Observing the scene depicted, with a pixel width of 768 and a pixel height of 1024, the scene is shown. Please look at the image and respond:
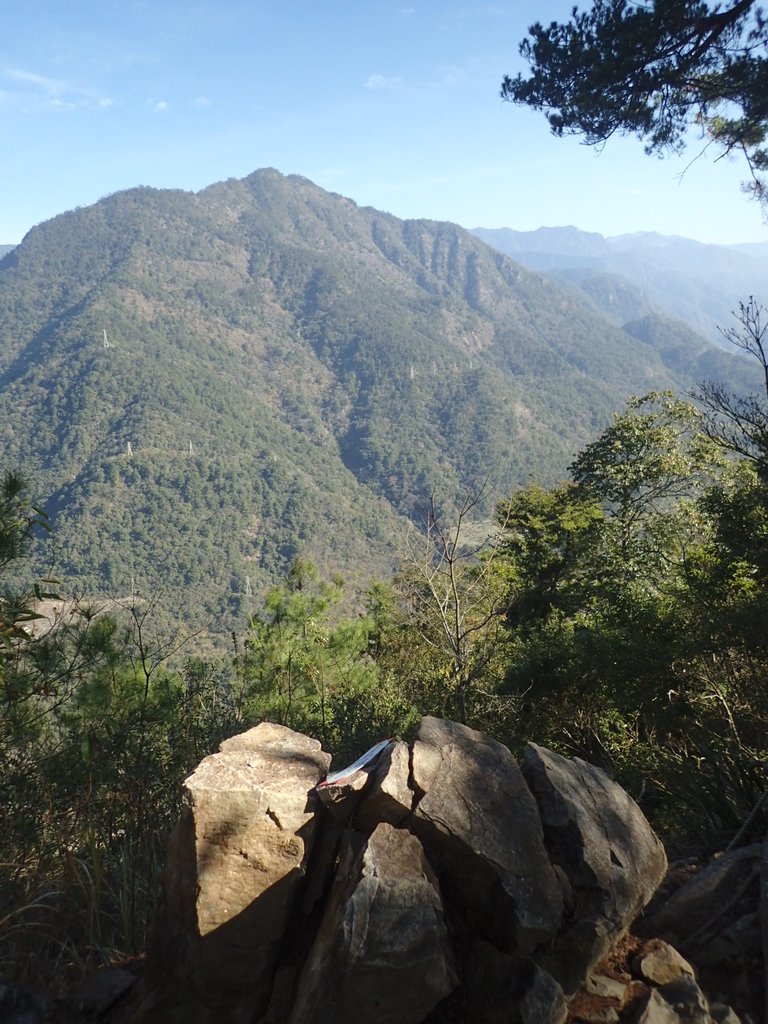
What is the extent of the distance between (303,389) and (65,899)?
159 metres

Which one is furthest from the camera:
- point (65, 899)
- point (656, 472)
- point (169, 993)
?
point (656, 472)

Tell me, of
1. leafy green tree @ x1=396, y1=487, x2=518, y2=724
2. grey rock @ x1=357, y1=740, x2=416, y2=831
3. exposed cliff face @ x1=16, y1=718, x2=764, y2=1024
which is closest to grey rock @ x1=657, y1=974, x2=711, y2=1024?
exposed cliff face @ x1=16, y1=718, x2=764, y2=1024

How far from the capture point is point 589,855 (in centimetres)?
223

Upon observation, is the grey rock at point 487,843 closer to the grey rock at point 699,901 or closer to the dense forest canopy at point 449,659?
the grey rock at point 699,901

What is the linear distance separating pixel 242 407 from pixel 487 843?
13097 cm

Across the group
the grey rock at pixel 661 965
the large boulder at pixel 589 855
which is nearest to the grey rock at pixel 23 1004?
the large boulder at pixel 589 855

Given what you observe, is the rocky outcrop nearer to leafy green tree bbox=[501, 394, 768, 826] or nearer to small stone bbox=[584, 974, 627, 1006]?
small stone bbox=[584, 974, 627, 1006]

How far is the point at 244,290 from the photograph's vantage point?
199m

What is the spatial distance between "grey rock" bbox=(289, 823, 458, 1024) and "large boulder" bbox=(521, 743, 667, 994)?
0.43 meters

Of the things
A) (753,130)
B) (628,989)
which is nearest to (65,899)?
(628,989)

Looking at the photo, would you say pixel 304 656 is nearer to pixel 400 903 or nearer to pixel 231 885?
pixel 231 885

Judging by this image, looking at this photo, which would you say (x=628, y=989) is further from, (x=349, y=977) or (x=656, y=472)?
(x=656, y=472)

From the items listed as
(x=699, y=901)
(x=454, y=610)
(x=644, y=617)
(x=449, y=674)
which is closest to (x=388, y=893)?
(x=699, y=901)

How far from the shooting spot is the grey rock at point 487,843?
199 cm
